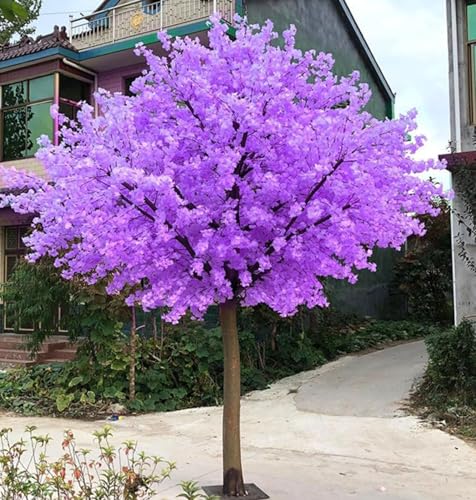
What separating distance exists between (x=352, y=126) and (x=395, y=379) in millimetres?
7002

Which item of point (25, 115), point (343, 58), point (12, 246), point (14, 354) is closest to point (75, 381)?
point (14, 354)

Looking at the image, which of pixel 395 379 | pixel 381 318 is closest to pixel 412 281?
pixel 381 318

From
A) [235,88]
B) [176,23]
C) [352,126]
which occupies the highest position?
[176,23]

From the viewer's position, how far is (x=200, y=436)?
26.0 feet

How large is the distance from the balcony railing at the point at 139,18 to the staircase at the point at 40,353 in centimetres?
715

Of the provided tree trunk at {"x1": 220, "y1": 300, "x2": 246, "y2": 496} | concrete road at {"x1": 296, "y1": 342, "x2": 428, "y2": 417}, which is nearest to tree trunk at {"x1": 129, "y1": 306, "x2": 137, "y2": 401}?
concrete road at {"x1": 296, "y1": 342, "x2": 428, "y2": 417}

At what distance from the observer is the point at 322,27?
18047 mm

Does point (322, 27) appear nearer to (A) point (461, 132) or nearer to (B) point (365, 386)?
(A) point (461, 132)

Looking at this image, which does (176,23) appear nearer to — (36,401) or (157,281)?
(36,401)

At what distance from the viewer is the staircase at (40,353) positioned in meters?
13.1

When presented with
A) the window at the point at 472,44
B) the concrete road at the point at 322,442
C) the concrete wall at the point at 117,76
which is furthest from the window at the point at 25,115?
the window at the point at 472,44

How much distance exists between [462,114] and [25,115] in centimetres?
1105

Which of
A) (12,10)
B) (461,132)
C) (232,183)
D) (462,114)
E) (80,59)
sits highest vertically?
(80,59)

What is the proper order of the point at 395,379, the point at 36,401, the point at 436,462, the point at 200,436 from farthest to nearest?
1. the point at 395,379
2. the point at 36,401
3. the point at 200,436
4. the point at 436,462
